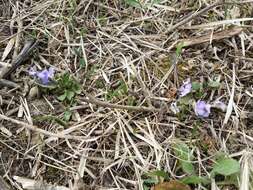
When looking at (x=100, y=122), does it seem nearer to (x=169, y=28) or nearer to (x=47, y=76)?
(x=47, y=76)

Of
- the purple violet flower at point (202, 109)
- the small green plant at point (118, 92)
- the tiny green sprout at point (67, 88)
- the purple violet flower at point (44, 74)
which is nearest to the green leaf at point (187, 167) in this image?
the purple violet flower at point (202, 109)

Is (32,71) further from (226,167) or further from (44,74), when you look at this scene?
(226,167)

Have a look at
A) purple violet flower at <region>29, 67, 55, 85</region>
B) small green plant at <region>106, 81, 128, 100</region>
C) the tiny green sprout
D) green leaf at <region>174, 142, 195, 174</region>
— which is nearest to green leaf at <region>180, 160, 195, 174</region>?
green leaf at <region>174, 142, 195, 174</region>

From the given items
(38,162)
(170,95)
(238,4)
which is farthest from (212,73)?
(38,162)

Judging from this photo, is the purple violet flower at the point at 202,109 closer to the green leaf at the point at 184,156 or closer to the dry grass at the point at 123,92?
the dry grass at the point at 123,92

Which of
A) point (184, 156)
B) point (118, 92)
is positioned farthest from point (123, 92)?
point (184, 156)
